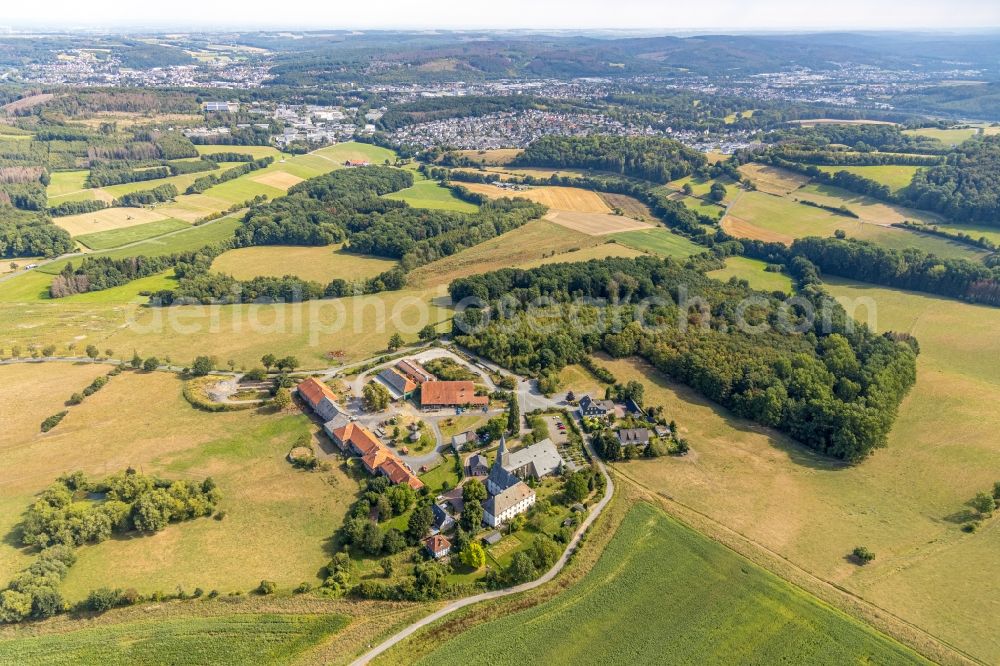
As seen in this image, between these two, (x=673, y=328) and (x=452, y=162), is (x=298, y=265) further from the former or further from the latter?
(x=452, y=162)

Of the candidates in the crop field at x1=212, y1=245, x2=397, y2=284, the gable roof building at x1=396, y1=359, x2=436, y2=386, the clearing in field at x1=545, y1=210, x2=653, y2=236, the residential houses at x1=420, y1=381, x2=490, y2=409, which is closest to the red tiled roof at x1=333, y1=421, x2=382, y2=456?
the residential houses at x1=420, y1=381, x2=490, y2=409

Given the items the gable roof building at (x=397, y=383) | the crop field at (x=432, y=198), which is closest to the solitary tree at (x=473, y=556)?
the gable roof building at (x=397, y=383)

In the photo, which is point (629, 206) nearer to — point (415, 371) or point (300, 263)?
point (300, 263)

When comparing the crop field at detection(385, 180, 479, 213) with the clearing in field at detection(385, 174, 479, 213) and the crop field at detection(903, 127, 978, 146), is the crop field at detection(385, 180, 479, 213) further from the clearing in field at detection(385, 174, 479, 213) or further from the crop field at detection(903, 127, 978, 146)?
the crop field at detection(903, 127, 978, 146)

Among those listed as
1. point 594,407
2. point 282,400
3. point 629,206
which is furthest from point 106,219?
point 594,407

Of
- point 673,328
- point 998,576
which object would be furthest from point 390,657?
point 673,328

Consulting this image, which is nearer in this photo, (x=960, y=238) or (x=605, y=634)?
(x=605, y=634)
